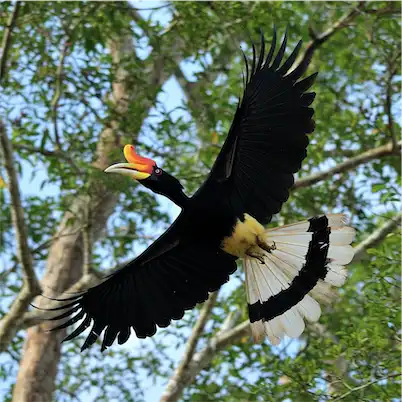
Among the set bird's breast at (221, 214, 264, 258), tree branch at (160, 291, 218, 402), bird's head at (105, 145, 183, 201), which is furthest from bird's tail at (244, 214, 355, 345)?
tree branch at (160, 291, 218, 402)

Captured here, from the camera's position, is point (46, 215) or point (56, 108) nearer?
point (56, 108)

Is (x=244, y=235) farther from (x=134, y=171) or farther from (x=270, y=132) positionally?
(x=134, y=171)

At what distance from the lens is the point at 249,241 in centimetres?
398

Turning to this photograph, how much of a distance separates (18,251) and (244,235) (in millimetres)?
1897

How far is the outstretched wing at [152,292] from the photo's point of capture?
4266mm

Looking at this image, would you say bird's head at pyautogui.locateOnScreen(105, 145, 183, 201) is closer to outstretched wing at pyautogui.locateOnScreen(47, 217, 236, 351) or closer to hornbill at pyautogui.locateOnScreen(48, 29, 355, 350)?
hornbill at pyautogui.locateOnScreen(48, 29, 355, 350)

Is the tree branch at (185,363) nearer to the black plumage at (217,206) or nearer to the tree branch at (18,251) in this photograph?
the tree branch at (18,251)

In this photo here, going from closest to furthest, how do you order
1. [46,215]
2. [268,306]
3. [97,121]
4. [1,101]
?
[268,306] < [1,101] < [97,121] < [46,215]

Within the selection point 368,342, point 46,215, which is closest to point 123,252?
point 46,215

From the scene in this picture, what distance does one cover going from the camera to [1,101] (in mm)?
6043

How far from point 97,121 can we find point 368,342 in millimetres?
3122

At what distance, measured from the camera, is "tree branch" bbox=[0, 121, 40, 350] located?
516 centimetres

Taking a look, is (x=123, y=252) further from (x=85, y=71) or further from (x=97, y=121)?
(x=85, y=71)

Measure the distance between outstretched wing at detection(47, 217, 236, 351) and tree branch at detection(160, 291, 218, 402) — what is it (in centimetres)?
161
